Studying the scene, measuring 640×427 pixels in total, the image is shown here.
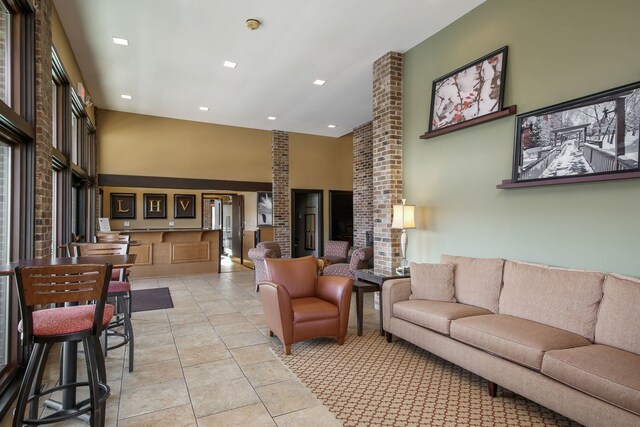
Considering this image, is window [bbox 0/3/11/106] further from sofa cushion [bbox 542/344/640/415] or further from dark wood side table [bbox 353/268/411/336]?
sofa cushion [bbox 542/344/640/415]

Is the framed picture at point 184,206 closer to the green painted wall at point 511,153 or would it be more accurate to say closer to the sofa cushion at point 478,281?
the green painted wall at point 511,153

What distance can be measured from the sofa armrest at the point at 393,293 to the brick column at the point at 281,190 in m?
5.74

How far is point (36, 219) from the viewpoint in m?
3.12

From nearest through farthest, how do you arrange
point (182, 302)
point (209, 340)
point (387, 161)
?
1. point (209, 340)
2. point (387, 161)
3. point (182, 302)

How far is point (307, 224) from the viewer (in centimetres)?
1127

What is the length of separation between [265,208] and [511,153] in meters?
7.02

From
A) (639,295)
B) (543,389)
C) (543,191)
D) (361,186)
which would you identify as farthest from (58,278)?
(361,186)

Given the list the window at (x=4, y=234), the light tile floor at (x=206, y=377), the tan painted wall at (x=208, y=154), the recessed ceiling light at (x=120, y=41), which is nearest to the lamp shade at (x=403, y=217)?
the light tile floor at (x=206, y=377)

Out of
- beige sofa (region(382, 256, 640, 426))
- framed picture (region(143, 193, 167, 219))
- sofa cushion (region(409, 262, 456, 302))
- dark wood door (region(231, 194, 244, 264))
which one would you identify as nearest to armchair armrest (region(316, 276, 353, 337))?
beige sofa (region(382, 256, 640, 426))

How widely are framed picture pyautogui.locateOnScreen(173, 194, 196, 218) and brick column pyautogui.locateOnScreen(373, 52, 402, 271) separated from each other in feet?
19.5

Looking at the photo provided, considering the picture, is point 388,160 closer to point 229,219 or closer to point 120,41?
point 120,41

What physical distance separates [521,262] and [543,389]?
1259 mm

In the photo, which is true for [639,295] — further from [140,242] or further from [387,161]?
[140,242]

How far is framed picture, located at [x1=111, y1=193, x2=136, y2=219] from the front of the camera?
8469 millimetres
